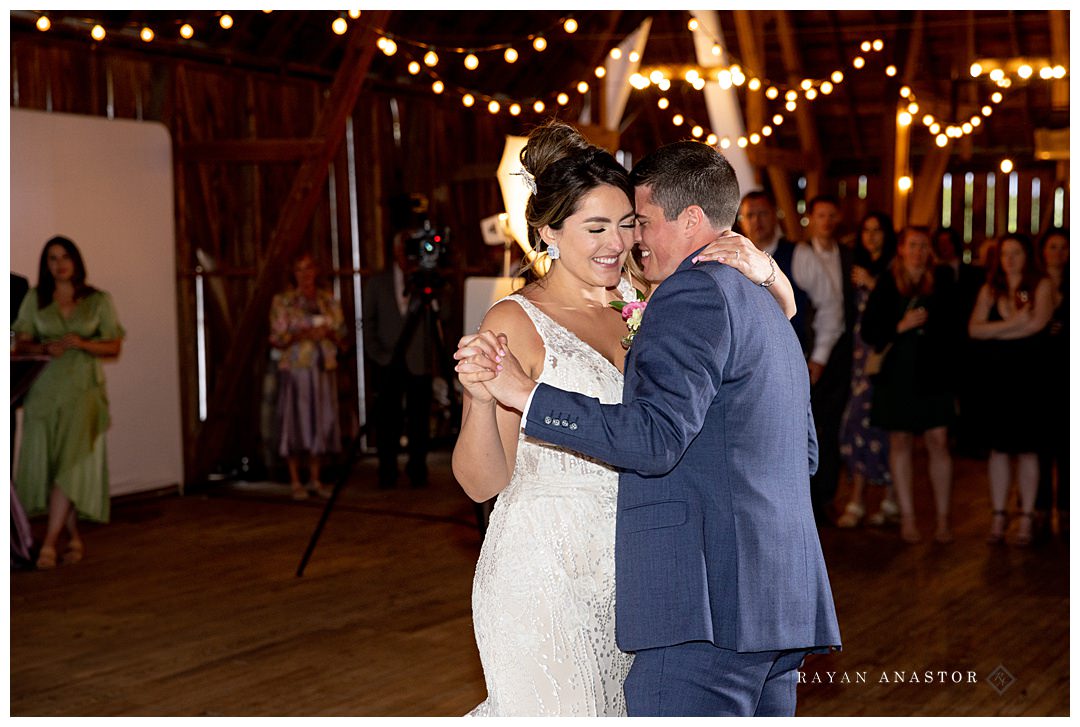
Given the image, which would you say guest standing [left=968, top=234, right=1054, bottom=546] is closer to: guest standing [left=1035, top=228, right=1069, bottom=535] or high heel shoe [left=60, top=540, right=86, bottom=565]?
guest standing [left=1035, top=228, right=1069, bottom=535]

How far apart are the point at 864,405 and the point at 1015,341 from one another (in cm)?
83

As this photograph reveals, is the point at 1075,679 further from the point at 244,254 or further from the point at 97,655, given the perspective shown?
the point at 244,254

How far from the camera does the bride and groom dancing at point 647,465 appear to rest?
206 cm

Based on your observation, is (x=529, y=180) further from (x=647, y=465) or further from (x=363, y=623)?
(x=363, y=623)

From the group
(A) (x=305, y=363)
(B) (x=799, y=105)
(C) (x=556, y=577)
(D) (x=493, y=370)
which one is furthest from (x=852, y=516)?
(B) (x=799, y=105)

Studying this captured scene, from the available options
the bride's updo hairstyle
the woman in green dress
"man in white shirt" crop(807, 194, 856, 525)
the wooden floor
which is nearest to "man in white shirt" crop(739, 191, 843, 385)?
"man in white shirt" crop(807, 194, 856, 525)

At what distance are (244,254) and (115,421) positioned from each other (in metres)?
1.81

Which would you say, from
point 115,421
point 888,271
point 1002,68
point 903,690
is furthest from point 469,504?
point 1002,68

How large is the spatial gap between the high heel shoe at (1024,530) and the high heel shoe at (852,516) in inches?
31.8

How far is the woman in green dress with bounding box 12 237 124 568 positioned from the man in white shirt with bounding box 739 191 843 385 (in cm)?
303

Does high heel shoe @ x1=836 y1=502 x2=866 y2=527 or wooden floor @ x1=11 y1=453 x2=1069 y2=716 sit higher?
high heel shoe @ x1=836 y1=502 x2=866 y2=527

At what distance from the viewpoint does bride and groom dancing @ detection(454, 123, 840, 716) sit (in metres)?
2.06

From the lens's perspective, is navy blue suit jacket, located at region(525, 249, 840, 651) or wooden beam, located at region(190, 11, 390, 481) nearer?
navy blue suit jacket, located at region(525, 249, 840, 651)

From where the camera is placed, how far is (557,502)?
250 centimetres
